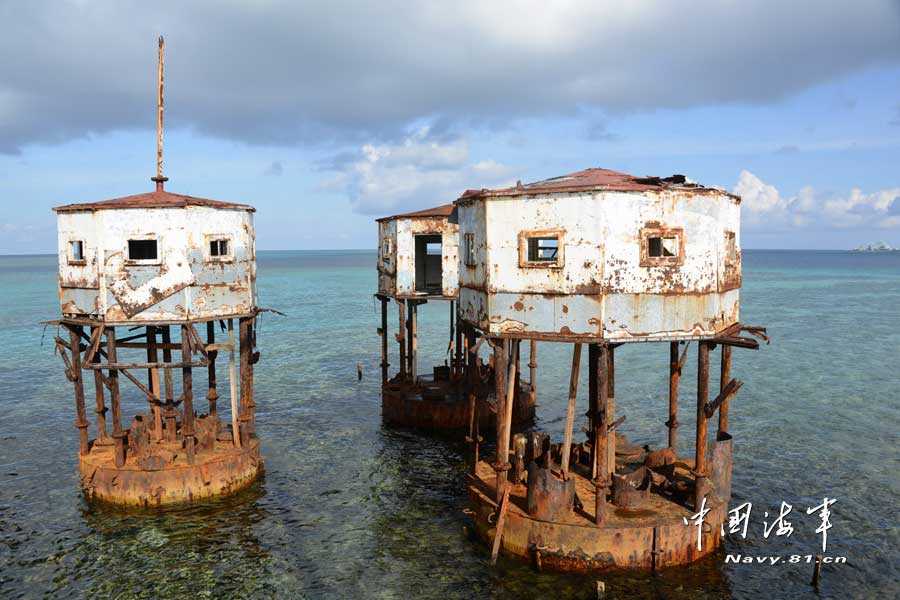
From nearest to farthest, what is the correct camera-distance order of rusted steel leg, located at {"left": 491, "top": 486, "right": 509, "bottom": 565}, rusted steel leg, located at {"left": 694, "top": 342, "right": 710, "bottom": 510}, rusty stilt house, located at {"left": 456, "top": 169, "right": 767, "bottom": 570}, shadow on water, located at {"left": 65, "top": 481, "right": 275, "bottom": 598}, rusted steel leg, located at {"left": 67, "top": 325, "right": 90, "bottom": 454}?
1. rusty stilt house, located at {"left": 456, "top": 169, "right": 767, "bottom": 570}
2. shadow on water, located at {"left": 65, "top": 481, "right": 275, "bottom": 598}
3. rusted steel leg, located at {"left": 694, "top": 342, "right": 710, "bottom": 510}
4. rusted steel leg, located at {"left": 491, "top": 486, "right": 509, "bottom": 565}
5. rusted steel leg, located at {"left": 67, "top": 325, "right": 90, "bottom": 454}

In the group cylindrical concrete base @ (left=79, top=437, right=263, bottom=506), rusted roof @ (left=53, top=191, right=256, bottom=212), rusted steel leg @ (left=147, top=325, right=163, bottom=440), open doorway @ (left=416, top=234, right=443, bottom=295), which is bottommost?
cylindrical concrete base @ (left=79, top=437, right=263, bottom=506)

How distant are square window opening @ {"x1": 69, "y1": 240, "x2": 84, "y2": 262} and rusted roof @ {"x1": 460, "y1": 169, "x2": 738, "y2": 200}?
36.3 ft

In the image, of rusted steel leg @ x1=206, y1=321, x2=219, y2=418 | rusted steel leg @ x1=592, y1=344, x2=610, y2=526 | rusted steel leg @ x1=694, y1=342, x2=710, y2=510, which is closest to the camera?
rusted steel leg @ x1=592, y1=344, x2=610, y2=526

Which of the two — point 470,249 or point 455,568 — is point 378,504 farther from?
point 470,249

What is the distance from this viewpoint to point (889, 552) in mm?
16391

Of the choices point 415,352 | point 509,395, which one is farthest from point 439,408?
point 509,395

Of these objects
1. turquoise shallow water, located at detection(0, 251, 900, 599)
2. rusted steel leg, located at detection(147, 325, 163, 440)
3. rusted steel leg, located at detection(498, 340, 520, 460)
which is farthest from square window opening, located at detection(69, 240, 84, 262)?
rusted steel leg, located at detection(498, 340, 520, 460)

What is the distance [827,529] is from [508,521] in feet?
28.0

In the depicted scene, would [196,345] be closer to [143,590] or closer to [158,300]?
[158,300]

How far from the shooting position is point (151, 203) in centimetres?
1908

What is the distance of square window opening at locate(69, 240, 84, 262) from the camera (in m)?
19.7

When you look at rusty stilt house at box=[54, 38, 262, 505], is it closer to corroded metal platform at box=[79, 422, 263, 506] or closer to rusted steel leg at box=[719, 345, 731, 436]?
corroded metal platform at box=[79, 422, 263, 506]

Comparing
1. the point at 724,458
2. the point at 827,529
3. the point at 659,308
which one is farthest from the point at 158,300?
the point at 827,529

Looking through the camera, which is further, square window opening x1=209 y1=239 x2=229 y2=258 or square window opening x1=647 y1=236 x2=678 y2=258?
square window opening x1=209 y1=239 x2=229 y2=258
